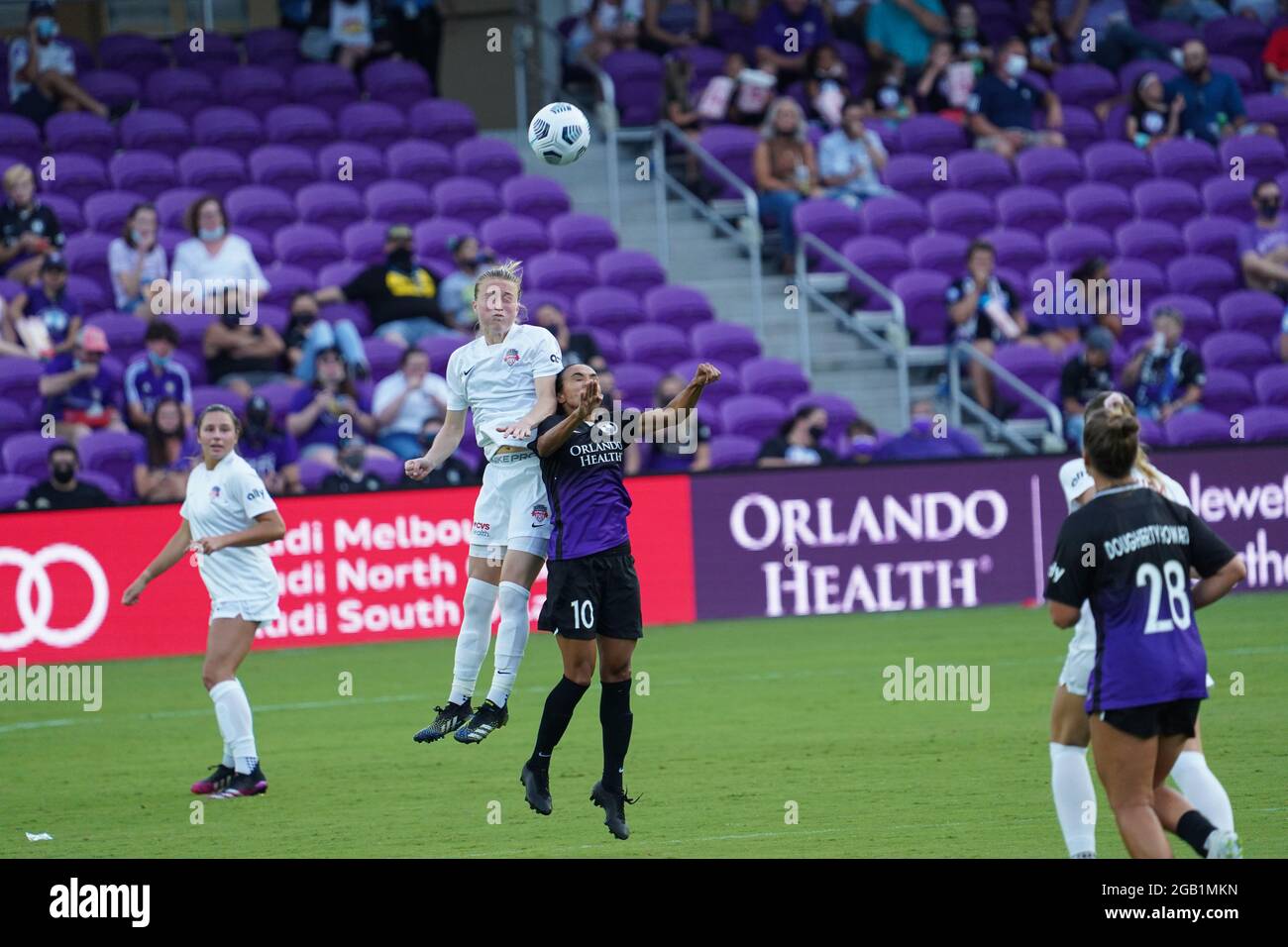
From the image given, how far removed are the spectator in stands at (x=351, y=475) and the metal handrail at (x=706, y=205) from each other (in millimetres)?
5535

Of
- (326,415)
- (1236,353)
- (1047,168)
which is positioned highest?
(1047,168)

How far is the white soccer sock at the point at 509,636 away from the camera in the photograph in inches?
404

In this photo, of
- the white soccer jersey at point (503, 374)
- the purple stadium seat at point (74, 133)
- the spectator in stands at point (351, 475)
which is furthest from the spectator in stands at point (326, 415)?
the white soccer jersey at point (503, 374)

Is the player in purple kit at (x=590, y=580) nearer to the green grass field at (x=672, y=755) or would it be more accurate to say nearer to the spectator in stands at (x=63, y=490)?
the green grass field at (x=672, y=755)

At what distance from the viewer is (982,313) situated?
829 inches

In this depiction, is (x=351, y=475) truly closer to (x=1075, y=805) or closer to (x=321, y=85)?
(x=321, y=85)

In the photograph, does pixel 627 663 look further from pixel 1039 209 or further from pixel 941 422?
pixel 1039 209

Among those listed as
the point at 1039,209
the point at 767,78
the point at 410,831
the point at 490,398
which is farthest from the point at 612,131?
the point at 410,831

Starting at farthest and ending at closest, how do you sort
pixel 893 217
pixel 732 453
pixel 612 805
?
pixel 893 217 → pixel 732 453 → pixel 612 805

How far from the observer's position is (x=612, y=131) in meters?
22.5

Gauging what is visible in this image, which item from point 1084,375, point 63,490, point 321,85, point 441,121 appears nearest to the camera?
point 63,490

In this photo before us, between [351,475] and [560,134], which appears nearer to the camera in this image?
[560,134]

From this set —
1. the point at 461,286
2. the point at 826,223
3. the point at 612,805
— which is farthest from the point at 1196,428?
the point at 612,805

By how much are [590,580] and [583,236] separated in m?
12.8
